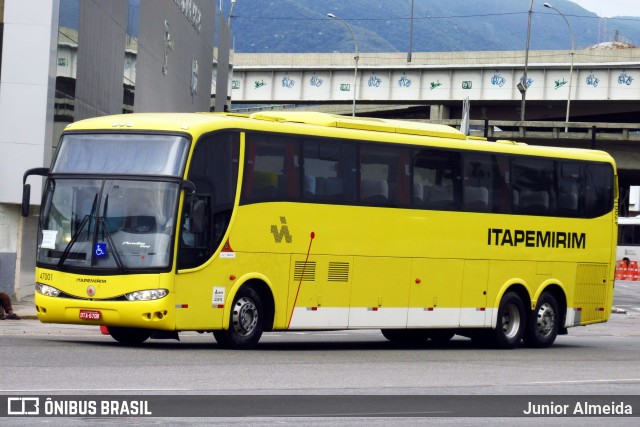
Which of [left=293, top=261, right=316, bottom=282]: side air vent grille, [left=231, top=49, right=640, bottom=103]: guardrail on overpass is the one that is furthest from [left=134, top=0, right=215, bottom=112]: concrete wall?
[left=231, top=49, right=640, bottom=103]: guardrail on overpass

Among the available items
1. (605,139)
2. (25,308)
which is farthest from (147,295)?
(605,139)

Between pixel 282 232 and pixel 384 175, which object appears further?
pixel 384 175

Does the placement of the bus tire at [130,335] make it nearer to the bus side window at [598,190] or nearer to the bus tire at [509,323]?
the bus tire at [509,323]

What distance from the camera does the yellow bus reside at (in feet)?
61.0

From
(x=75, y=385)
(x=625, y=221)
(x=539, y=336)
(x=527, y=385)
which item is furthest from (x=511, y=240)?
(x=625, y=221)

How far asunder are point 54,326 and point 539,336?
879cm

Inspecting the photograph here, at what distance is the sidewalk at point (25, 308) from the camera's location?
26.9 metres

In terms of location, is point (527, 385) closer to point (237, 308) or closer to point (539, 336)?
point (237, 308)

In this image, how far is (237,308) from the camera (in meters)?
19.4

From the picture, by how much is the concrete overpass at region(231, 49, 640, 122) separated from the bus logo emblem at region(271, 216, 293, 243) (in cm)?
7004

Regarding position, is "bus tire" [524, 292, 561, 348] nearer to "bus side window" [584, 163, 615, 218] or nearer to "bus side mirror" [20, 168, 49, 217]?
"bus side window" [584, 163, 615, 218]

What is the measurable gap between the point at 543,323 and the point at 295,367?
8798mm

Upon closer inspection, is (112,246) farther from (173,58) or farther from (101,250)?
(173,58)

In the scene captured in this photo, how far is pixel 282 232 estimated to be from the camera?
794 inches
